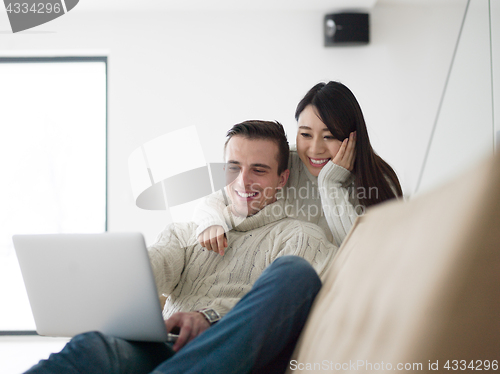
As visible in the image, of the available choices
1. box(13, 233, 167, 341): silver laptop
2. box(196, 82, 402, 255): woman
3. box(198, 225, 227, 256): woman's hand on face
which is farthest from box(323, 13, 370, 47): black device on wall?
box(13, 233, 167, 341): silver laptop

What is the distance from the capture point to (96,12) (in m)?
3.36

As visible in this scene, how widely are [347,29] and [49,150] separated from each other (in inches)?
103

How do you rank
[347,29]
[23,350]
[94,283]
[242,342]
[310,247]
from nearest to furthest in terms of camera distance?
[242,342]
[94,283]
[310,247]
[23,350]
[347,29]

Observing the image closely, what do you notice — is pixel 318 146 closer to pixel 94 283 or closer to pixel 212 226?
pixel 212 226

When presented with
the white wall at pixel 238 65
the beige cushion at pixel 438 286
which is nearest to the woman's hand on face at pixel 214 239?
the beige cushion at pixel 438 286

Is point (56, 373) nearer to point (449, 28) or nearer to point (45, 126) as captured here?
point (45, 126)

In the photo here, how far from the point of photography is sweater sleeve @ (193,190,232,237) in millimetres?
1414

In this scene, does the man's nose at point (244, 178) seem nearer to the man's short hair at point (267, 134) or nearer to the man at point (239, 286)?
the man at point (239, 286)

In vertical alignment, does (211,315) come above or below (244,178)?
below

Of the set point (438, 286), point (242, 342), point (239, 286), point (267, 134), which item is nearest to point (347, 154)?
point (267, 134)

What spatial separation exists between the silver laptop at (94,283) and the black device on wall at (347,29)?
2.85 m

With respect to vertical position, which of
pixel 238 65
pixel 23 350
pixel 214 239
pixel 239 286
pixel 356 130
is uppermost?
pixel 238 65

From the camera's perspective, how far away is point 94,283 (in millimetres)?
925

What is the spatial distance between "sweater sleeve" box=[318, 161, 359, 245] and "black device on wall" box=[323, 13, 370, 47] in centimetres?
196
